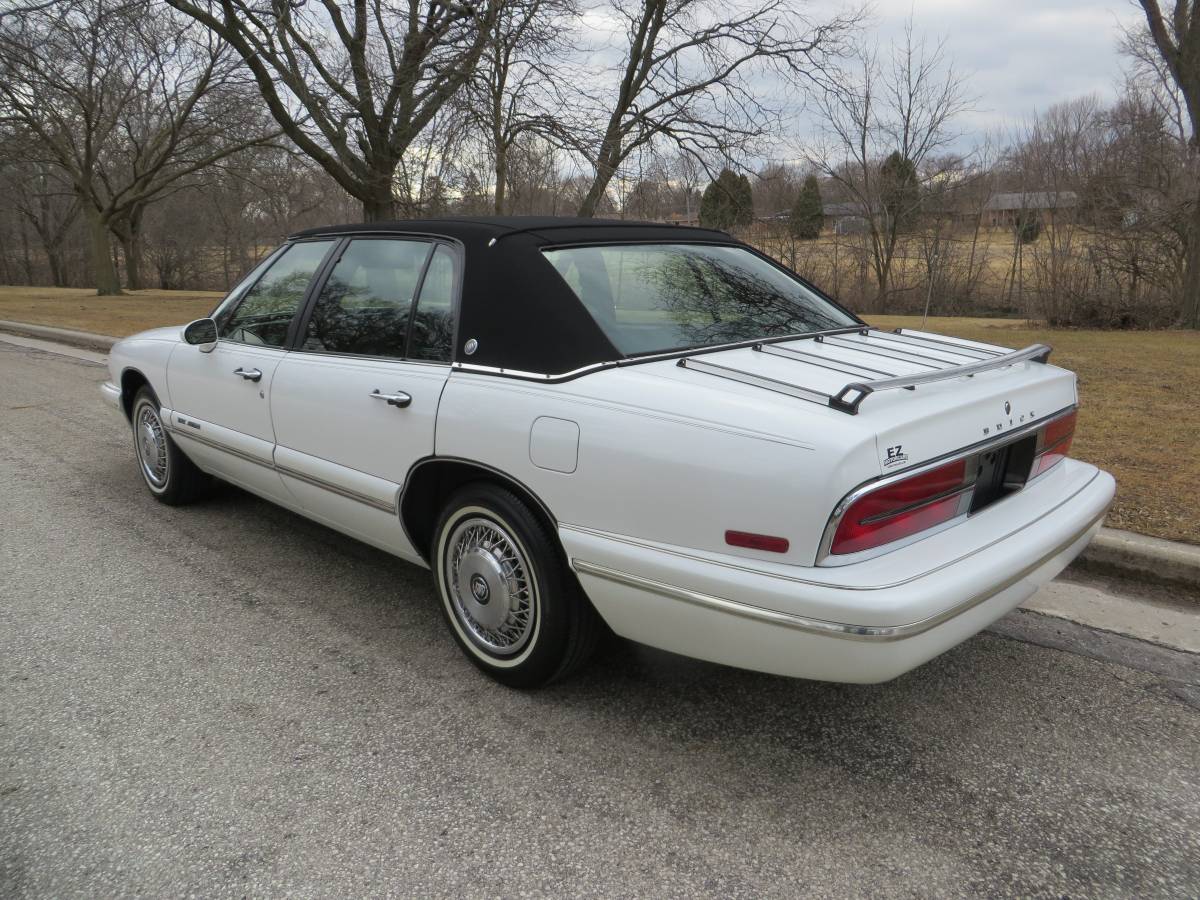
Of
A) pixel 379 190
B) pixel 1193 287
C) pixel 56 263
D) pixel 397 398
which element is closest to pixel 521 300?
pixel 397 398

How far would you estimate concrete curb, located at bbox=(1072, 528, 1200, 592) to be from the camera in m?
3.77

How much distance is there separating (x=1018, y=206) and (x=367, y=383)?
28.4 metres

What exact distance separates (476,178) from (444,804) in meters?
17.4

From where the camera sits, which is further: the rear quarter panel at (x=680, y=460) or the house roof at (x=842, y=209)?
the house roof at (x=842, y=209)

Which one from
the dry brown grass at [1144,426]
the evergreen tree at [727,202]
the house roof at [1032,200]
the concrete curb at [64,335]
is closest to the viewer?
the dry brown grass at [1144,426]

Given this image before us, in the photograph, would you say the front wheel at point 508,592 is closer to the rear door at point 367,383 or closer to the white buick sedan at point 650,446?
the white buick sedan at point 650,446

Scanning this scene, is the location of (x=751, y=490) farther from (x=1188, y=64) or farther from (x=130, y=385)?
(x=1188, y=64)

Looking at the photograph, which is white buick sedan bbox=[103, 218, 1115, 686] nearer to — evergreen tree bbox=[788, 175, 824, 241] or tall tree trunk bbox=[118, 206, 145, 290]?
evergreen tree bbox=[788, 175, 824, 241]

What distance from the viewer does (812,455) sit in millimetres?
2152

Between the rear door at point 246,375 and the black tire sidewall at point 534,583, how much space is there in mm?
1307

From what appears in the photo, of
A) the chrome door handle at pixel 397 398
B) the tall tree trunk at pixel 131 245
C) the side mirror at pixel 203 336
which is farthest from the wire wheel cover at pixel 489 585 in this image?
the tall tree trunk at pixel 131 245

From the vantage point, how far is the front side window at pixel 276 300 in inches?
154

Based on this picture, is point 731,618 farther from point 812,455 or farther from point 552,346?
point 552,346

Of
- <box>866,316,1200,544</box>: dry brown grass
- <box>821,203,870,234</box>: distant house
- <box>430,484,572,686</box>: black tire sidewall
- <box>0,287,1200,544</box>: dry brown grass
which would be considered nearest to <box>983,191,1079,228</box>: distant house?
<box>821,203,870,234</box>: distant house
